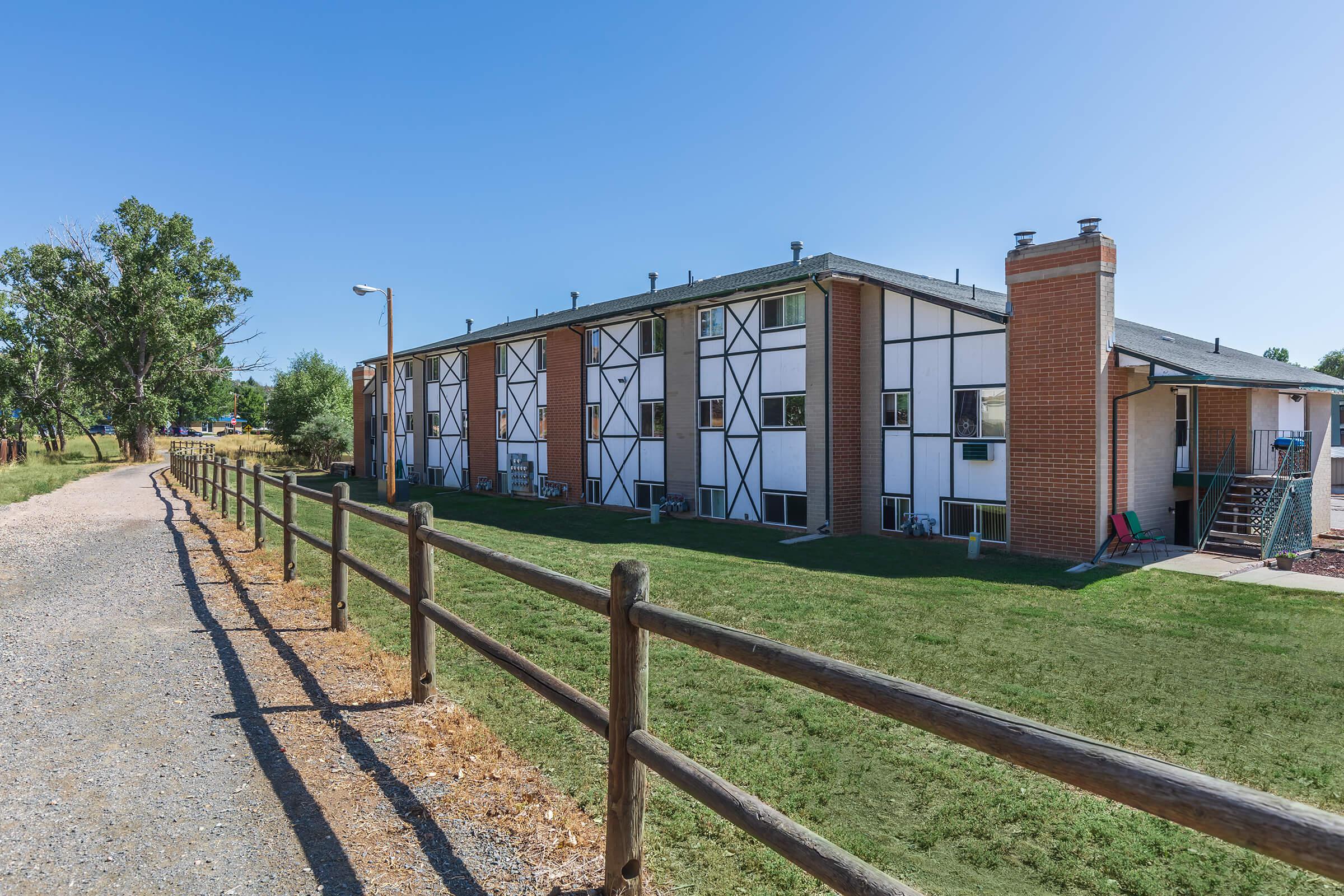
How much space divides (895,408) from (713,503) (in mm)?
6348

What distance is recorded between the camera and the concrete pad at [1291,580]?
1236 cm

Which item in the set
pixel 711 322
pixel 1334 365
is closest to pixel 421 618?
pixel 711 322

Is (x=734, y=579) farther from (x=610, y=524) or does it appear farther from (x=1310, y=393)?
(x=1310, y=393)

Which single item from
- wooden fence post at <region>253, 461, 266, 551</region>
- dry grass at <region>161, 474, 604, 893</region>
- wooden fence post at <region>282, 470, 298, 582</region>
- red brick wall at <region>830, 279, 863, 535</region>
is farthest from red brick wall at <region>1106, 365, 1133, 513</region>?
wooden fence post at <region>253, 461, 266, 551</region>

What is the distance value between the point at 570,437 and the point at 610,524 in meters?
6.91

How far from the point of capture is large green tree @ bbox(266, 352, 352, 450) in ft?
178

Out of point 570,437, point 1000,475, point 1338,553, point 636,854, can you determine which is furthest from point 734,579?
point 570,437

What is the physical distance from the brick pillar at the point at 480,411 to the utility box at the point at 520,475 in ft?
4.75

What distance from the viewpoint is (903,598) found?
11.4 m

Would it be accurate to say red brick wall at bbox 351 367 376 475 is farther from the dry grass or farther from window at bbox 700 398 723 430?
the dry grass

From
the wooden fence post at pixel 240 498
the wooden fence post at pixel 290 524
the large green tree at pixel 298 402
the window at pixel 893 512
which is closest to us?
the wooden fence post at pixel 290 524

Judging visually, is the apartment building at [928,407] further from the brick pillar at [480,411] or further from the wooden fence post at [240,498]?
the wooden fence post at [240,498]

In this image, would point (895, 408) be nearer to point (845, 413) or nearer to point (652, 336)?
point (845, 413)

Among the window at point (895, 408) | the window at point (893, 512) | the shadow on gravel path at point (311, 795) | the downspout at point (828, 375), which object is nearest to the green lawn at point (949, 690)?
the shadow on gravel path at point (311, 795)
